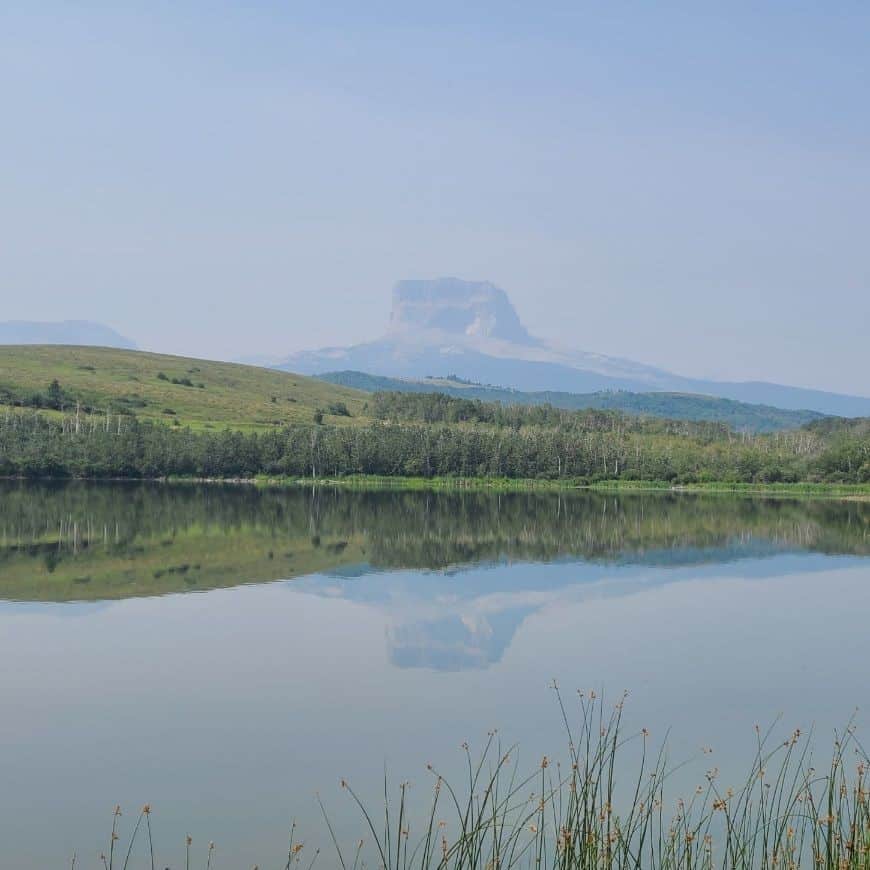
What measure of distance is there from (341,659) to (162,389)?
132396 mm

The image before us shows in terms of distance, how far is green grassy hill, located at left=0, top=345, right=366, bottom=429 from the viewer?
133 metres

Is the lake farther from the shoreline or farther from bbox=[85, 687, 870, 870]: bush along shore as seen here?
the shoreline

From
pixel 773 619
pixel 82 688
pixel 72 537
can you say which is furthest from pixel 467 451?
pixel 82 688

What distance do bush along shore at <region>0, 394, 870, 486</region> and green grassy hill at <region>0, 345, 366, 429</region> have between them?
360 inches

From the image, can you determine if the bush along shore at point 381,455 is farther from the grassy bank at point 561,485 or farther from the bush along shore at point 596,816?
the bush along shore at point 596,816

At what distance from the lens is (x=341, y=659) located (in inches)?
985

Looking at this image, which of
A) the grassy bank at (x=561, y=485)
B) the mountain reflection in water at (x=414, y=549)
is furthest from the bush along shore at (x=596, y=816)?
the grassy bank at (x=561, y=485)

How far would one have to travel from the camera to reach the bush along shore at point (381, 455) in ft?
353

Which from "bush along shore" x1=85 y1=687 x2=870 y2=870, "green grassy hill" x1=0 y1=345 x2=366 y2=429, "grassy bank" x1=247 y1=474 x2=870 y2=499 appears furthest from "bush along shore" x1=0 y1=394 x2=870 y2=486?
"bush along shore" x1=85 y1=687 x2=870 y2=870

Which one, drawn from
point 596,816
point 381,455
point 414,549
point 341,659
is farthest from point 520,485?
point 596,816

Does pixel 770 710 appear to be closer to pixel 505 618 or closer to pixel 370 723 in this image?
pixel 370 723

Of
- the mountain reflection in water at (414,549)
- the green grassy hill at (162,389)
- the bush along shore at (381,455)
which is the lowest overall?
the mountain reflection in water at (414,549)

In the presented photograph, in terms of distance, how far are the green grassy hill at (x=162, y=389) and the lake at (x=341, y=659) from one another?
7976 centimetres

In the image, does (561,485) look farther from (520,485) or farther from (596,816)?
(596,816)
